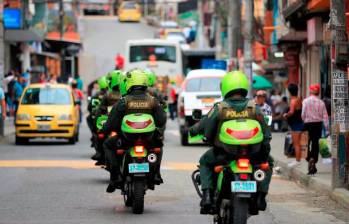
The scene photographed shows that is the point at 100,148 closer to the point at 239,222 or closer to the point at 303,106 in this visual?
the point at 303,106

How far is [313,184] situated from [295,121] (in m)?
3.69

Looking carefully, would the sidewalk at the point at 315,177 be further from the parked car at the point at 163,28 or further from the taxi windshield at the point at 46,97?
the parked car at the point at 163,28

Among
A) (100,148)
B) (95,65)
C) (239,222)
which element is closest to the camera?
(239,222)

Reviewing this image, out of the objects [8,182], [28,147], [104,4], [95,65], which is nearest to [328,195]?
[8,182]

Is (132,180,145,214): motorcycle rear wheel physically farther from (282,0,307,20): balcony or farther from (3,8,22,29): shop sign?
(3,8,22,29): shop sign

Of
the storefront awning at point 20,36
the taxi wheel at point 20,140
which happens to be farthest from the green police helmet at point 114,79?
the storefront awning at point 20,36

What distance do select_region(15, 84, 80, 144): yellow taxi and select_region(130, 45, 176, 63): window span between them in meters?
23.5

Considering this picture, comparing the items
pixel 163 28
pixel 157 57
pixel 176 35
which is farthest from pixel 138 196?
pixel 163 28

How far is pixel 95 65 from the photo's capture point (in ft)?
256

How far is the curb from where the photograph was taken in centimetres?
1610

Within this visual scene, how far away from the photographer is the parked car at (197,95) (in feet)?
101

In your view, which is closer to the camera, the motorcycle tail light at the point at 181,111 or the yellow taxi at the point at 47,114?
the yellow taxi at the point at 47,114

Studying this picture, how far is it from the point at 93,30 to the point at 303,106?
72.2 m

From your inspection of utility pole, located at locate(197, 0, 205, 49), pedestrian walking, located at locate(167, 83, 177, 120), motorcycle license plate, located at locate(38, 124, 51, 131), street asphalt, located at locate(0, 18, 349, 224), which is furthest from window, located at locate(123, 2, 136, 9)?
street asphalt, located at locate(0, 18, 349, 224)
